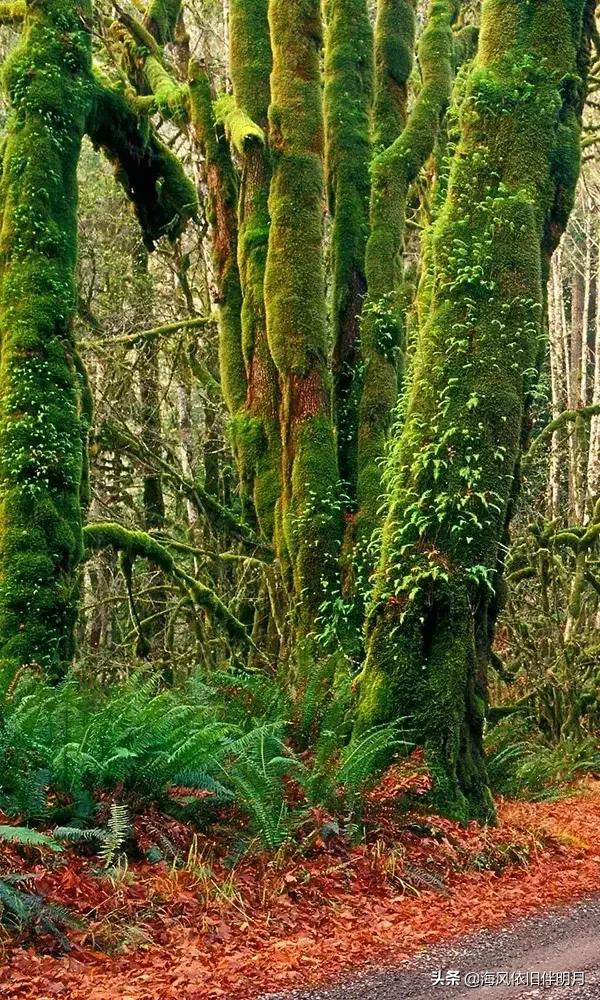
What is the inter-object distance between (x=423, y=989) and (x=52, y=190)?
8010 millimetres

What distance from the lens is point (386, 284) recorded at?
10633 millimetres

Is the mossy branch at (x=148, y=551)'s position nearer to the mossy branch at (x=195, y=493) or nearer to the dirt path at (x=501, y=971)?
the mossy branch at (x=195, y=493)

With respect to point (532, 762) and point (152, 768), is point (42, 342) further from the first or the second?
point (532, 762)

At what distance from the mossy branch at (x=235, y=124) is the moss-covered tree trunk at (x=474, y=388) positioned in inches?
116

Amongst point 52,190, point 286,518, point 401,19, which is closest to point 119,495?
point 286,518

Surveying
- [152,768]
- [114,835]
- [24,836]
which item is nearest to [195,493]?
[152,768]

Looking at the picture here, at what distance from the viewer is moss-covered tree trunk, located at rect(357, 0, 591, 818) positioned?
7.37 meters

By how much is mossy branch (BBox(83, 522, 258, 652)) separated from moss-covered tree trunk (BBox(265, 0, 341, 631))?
1.55 m

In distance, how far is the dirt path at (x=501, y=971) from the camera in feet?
13.5

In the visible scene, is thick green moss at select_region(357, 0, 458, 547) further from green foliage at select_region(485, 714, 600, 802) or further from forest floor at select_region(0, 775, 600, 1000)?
forest floor at select_region(0, 775, 600, 1000)

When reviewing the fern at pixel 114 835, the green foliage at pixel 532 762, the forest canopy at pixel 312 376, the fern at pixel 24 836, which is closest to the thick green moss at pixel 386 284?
the forest canopy at pixel 312 376

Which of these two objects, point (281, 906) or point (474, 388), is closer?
point (281, 906)

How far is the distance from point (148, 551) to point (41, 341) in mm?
2964

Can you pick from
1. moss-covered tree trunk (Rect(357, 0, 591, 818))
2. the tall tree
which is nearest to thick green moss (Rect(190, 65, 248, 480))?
the tall tree
